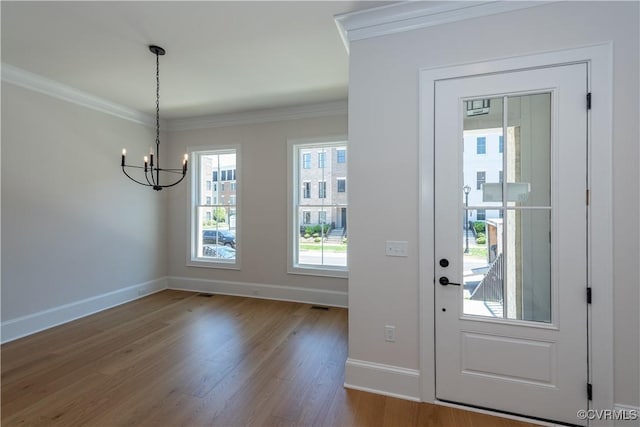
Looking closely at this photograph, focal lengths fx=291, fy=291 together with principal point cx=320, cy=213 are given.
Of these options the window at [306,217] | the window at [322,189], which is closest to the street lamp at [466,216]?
the window at [322,189]

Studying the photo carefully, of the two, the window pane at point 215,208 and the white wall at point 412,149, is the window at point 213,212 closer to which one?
the window pane at point 215,208

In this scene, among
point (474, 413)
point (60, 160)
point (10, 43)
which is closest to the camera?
point (474, 413)

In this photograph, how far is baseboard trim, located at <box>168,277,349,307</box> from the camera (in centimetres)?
429

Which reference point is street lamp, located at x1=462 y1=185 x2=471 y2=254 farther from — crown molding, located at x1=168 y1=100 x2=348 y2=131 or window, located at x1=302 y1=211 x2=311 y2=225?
window, located at x1=302 y1=211 x2=311 y2=225

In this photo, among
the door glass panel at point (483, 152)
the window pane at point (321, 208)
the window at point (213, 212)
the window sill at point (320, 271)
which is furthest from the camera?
the window at point (213, 212)

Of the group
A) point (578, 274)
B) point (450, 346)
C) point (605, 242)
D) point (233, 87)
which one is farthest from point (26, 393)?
point (605, 242)

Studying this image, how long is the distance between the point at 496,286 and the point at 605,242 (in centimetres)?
67

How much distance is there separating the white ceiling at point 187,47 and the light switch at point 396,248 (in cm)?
178

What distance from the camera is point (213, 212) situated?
5.05m

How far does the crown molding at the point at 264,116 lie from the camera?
4270mm

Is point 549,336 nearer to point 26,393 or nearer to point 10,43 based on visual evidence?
point 26,393

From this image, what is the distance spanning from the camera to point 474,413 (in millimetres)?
2021

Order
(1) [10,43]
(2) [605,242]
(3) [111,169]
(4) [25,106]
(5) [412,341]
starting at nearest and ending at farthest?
(2) [605,242]
(5) [412,341]
(1) [10,43]
(4) [25,106]
(3) [111,169]

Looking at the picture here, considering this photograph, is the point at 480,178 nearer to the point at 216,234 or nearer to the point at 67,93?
the point at 216,234
